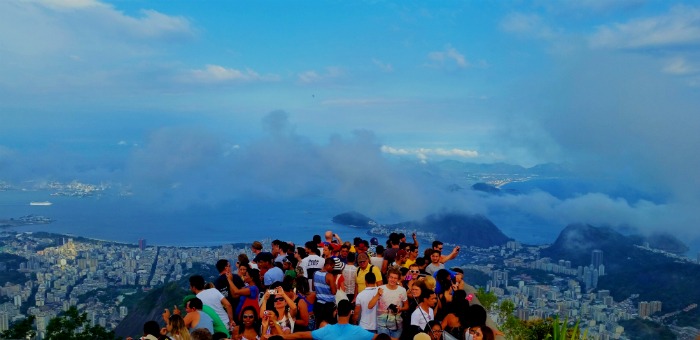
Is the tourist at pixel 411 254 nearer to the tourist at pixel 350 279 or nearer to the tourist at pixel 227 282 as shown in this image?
the tourist at pixel 350 279

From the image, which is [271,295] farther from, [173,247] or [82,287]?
[173,247]

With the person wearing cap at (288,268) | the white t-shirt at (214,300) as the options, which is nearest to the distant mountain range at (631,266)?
the person wearing cap at (288,268)

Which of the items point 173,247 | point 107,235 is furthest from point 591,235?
point 107,235

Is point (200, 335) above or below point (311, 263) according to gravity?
below

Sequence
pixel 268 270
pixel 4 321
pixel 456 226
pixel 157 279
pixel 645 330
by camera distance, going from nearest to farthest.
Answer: pixel 268 270
pixel 4 321
pixel 645 330
pixel 157 279
pixel 456 226

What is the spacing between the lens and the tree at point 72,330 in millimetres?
19844

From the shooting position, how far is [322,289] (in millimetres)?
9711

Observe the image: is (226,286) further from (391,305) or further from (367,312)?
(391,305)

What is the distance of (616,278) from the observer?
78750 mm

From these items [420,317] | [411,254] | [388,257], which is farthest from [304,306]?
[411,254]

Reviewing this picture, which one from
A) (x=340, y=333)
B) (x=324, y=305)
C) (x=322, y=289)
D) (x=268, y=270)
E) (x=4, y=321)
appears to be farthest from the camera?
(x=4, y=321)

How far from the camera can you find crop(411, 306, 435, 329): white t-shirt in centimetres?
778

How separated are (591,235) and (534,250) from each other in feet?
52.8

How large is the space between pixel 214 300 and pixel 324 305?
1564 millimetres
